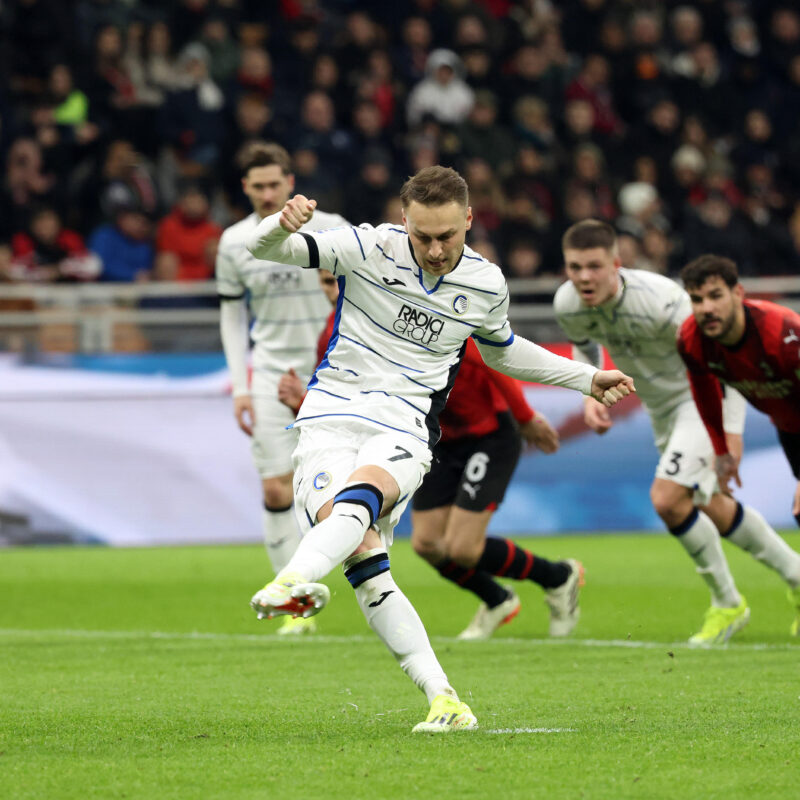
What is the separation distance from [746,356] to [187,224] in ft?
27.8

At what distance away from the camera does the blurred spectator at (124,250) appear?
49.2 feet

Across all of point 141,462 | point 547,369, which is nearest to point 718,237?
point 141,462

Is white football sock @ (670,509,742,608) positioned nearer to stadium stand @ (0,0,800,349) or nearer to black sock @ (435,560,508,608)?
black sock @ (435,560,508,608)

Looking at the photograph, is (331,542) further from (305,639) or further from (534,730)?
(305,639)

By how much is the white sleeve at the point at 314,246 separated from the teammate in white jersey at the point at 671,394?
2.80m

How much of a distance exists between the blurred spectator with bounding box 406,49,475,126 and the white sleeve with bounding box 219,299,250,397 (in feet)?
26.7

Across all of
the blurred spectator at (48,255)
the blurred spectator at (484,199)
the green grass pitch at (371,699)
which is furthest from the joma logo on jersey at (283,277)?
the blurred spectator at (484,199)

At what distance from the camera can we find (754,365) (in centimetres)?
780

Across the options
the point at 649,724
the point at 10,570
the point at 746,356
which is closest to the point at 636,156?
the point at 10,570

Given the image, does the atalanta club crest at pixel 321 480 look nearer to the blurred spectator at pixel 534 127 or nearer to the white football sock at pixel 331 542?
the white football sock at pixel 331 542

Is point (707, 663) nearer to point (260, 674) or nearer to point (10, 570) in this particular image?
point (260, 674)

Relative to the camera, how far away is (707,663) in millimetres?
7289

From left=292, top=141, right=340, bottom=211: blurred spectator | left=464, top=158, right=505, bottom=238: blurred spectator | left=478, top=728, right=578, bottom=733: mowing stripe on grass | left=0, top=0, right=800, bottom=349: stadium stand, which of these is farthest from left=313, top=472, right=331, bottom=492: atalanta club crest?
left=464, top=158, right=505, bottom=238: blurred spectator

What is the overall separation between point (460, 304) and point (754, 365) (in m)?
2.61
